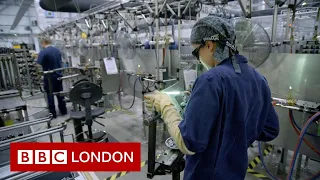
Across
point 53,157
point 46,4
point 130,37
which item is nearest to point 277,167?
point 53,157

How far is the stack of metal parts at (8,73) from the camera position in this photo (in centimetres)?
292

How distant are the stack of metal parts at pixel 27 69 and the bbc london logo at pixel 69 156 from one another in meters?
5.88

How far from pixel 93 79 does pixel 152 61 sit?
5.48 ft

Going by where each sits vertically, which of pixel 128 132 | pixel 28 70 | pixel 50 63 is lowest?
pixel 128 132

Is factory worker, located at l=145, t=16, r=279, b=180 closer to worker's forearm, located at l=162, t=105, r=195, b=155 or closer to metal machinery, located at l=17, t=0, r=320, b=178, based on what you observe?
worker's forearm, located at l=162, t=105, r=195, b=155

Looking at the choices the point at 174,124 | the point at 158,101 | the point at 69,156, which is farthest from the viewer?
the point at 69,156

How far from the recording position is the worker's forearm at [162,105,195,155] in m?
0.86

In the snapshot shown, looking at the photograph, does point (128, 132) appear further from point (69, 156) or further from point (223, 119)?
point (223, 119)

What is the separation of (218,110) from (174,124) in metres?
0.22

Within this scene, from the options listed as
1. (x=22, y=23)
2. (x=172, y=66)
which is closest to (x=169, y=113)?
(x=172, y=66)

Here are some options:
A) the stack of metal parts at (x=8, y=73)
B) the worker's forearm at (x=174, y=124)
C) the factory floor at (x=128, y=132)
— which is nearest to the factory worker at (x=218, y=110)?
the worker's forearm at (x=174, y=124)

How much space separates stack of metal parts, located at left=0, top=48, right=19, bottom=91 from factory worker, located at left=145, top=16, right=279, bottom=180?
9.81 ft

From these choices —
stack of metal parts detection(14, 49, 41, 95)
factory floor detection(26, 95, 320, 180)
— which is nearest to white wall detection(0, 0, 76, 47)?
stack of metal parts detection(14, 49, 41, 95)

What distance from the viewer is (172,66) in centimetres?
328
